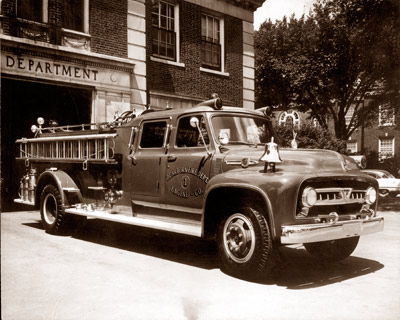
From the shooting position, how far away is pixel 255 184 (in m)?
5.08

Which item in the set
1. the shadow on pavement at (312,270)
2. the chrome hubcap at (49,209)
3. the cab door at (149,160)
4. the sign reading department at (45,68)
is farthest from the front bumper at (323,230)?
the sign reading department at (45,68)

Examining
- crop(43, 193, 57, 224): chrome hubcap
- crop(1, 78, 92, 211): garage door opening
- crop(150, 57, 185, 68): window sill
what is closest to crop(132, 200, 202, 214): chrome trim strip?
crop(43, 193, 57, 224): chrome hubcap

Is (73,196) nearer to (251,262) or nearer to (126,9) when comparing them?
(251,262)

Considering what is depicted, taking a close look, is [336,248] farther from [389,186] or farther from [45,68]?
[389,186]

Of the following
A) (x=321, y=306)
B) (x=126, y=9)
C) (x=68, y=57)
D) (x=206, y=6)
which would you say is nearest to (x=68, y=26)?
(x=68, y=57)

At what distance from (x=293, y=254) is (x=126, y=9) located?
32.9 ft

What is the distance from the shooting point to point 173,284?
5074 mm

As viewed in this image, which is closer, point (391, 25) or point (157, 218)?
point (157, 218)

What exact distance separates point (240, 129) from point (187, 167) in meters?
0.95

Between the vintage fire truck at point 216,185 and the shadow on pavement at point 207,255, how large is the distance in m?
0.29

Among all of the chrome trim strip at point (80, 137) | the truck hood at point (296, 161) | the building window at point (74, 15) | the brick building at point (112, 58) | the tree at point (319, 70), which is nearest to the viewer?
the truck hood at point (296, 161)

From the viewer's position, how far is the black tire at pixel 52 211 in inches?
313

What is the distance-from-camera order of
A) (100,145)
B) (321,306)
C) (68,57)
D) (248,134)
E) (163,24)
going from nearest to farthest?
(321,306), (248,134), (100,145), (68,57), (163,24)

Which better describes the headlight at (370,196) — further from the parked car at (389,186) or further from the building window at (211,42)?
the parked car at (389,186)
